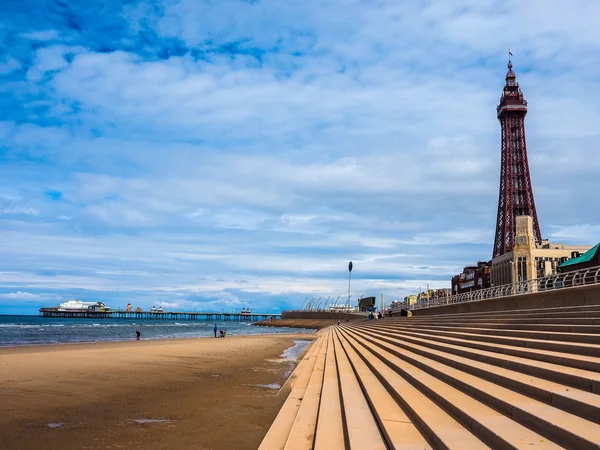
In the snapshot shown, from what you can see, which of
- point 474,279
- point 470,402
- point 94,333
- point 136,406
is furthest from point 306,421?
point 474,279

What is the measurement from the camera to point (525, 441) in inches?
173

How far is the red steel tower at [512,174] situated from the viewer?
9411cm

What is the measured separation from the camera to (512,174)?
98.4 metres

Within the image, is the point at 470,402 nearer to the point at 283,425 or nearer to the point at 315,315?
the point at 283,425

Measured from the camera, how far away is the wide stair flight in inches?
187

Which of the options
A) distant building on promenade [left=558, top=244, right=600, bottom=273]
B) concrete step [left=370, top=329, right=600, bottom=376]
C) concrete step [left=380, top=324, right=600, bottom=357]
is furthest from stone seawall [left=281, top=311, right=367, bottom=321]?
concrete step [left=370, top=329, right=600, bottom=376]

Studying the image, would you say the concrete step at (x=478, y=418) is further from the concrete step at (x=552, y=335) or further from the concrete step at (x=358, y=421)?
the concrete step at (x=552, y=335)

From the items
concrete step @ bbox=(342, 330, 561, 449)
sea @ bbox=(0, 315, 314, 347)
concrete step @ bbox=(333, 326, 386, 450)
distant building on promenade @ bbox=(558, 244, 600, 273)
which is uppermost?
distant building on promenade @ bbox=(558, 244, 600, 273)

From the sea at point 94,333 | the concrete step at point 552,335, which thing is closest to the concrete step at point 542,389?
the concrete step at point 552,335

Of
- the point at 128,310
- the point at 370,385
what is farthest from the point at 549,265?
the point at 128,310

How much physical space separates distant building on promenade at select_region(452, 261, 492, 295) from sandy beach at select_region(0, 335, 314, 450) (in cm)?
7251

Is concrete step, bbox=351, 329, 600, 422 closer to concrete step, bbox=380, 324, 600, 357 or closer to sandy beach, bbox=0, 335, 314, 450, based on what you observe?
concrete step, bbox=380, 324, 600, 357

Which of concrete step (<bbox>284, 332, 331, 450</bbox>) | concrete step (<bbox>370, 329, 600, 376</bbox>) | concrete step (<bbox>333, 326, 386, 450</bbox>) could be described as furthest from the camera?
concrete step (<bbox>370, 329, 600, 376</bbox>)

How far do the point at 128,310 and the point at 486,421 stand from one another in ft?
675
